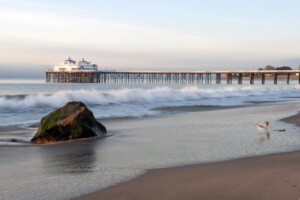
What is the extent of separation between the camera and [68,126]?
25.2 ft

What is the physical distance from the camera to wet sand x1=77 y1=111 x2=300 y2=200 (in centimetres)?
355

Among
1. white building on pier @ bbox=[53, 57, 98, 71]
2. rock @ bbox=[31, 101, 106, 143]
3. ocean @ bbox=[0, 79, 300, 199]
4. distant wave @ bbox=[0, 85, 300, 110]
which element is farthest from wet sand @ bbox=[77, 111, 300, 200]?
white building on pier @ bbox=[53, 57, 98, 71]

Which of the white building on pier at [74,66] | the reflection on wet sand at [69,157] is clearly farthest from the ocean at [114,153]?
the white building on pier at [74,66]

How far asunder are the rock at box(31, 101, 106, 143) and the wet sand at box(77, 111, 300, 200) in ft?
11.3

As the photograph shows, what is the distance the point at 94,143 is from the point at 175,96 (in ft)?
67.4

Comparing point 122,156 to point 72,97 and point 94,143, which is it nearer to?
point 94,143

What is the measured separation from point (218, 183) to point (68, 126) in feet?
14.6

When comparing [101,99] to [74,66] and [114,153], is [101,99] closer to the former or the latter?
[114,153]

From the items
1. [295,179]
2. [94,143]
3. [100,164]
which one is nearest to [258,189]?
[295,179]

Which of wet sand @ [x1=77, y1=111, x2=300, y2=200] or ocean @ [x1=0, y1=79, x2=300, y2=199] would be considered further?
ocean @ [x1=0, y1=79, x2=300, y2=199]

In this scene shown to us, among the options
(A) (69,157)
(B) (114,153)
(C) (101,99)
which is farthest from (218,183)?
(C) (101,99)

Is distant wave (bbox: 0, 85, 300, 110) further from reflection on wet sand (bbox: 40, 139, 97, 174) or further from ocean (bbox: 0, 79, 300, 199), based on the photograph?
reflection on wet sand (bbox: 40, 139, 97, 174)

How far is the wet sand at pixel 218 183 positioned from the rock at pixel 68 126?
11.3ft

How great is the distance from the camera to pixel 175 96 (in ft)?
Result: 89.8
